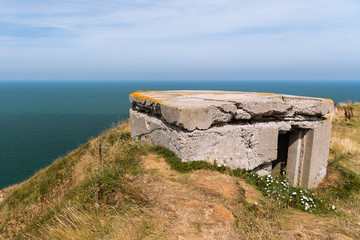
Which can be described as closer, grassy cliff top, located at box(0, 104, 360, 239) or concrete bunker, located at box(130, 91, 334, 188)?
grassy cliff top, located at box(0, 104, 360, 239)

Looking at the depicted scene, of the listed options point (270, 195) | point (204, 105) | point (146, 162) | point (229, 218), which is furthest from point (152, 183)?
point (270, 195)

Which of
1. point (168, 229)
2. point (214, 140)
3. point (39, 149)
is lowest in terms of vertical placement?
point (39, 149)

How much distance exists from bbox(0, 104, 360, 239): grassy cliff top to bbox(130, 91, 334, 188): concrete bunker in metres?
0.32

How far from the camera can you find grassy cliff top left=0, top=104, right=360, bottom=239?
255cm

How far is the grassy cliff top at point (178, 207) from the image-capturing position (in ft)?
8.36

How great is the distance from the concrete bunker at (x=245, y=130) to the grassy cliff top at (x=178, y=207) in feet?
1.05

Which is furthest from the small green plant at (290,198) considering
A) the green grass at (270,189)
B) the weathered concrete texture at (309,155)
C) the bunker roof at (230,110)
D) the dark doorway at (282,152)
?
the dark doorway at (282,152)

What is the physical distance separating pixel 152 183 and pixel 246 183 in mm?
1758

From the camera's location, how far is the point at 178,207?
9.73ft

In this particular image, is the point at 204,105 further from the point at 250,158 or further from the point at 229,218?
the point at 229,218

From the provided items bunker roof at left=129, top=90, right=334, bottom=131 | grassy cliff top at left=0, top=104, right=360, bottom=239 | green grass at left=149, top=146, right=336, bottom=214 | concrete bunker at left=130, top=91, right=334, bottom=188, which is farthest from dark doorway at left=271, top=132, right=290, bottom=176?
green grass at left=149, top=146, right=336, bottom=214

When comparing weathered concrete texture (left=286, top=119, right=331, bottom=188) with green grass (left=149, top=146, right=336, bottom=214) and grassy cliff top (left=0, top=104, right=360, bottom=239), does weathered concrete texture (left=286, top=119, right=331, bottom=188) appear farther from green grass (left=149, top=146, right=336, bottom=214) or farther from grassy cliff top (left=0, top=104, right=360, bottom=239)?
green grass (left=149, top=146, right=336, bottom=214)

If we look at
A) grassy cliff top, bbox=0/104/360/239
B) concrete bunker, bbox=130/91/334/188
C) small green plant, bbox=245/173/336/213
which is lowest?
small green plant, bbox=245/173/336/213

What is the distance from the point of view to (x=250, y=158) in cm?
486
